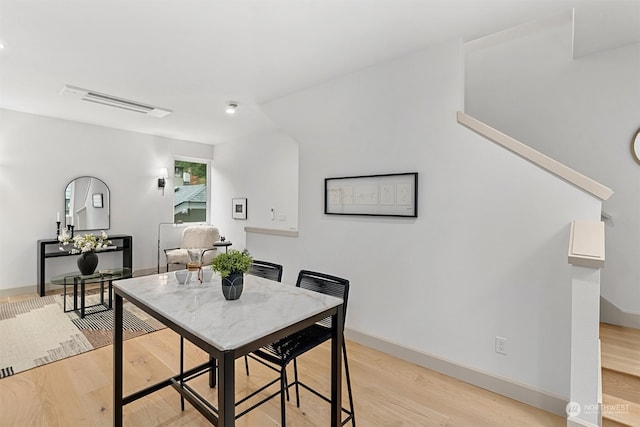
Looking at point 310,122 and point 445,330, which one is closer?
point 445,330

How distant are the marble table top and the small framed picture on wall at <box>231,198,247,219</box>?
3.69m

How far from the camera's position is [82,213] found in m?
4.72

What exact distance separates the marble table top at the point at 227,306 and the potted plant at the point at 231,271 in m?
0.05

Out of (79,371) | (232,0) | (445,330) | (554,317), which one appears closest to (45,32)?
(232,0)

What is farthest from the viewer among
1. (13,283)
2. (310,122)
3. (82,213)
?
(82,213)

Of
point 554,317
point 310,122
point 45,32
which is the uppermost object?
point 45,32

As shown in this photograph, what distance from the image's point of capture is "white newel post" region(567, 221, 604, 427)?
5.29 ft

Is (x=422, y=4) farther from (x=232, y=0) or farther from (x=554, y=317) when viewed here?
(x=554, y=317)

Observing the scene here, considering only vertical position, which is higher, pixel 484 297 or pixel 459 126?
pixel 459 126

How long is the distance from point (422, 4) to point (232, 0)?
116 centimetres

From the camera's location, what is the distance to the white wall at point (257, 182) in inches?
194

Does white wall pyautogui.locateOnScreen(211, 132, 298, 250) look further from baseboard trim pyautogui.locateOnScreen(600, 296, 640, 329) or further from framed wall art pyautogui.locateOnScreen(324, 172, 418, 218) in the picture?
baseboard trim pyautogui.locateOnScreen(600, 296, 640, 329)

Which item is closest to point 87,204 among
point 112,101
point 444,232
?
point 112,101

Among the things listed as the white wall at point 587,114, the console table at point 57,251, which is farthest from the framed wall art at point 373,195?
the console table at point 57,251
